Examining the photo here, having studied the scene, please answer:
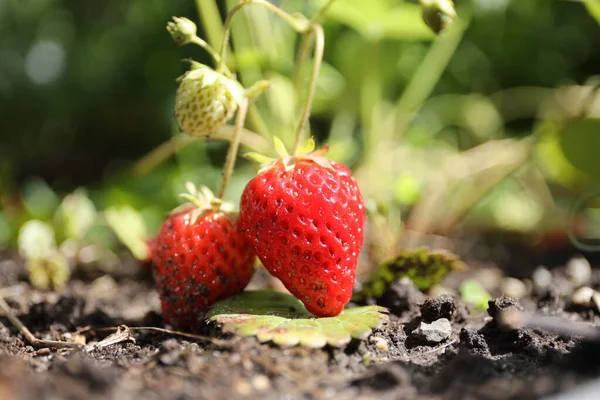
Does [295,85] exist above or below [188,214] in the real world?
above

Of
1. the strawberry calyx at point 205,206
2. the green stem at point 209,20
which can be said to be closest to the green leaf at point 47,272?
the strawberry calyx at point 205,206

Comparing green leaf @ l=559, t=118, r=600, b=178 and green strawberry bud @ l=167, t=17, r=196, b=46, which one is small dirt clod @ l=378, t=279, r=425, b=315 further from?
green leaf @ l=559, t=118, r=600, b=178

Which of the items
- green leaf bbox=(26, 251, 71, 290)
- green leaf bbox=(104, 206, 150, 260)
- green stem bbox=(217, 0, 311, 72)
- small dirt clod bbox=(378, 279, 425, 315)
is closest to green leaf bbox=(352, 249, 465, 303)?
→ small dirt clod bbox=(378, 279, 425, 315)

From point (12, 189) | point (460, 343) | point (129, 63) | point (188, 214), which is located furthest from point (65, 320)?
point (129, 63)

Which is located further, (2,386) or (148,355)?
(148,355)

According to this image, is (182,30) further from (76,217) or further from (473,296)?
(76,217)

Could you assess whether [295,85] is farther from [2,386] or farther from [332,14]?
[2,386]
